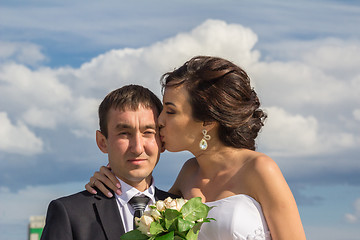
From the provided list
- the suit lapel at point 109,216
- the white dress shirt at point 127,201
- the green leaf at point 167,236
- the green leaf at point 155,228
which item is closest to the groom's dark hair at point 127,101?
the white dress shirt at point 127,201

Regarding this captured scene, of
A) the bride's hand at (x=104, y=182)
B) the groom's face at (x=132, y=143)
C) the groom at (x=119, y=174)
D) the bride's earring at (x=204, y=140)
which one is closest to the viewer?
the groom at (x=119, y=174)

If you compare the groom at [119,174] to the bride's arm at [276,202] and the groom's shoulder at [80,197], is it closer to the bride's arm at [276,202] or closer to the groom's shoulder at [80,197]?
the groom's shoulder at [80,197]

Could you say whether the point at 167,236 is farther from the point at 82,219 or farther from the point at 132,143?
the point at 132,143

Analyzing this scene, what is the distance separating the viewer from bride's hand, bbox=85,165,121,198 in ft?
23.4

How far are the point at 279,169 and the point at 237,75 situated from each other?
1.45 meters

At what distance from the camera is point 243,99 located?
24.6 feet

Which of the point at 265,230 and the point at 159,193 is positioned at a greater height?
the point at 159,193

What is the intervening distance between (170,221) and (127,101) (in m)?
1.91

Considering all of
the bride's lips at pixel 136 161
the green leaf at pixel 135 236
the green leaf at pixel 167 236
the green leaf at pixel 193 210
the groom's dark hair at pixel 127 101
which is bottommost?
the green leaf at pixel 167 236

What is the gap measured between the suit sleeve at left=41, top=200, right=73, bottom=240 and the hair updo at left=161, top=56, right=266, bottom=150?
86.4 inches

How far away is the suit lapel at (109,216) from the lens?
22.3 feet

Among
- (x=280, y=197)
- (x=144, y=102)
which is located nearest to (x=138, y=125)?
(x=144, y=102)

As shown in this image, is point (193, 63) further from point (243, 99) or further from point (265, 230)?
point (265, 230)

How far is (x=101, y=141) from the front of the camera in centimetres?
744
